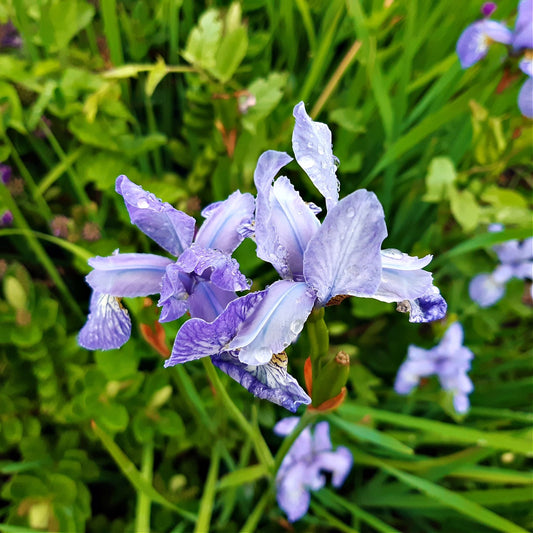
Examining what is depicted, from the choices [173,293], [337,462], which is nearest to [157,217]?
[173,293]

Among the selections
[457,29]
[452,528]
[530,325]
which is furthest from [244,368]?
[530,325]

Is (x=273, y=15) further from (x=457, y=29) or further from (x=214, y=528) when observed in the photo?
(x=214, y=528)

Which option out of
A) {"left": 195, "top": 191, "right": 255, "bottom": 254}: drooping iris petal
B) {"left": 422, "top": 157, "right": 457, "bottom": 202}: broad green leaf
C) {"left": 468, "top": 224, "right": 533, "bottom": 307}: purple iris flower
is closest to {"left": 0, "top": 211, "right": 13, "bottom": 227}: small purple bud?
{"left": 195, "top": 191, "right": 255, "bottom": 254}: drooping iris petal

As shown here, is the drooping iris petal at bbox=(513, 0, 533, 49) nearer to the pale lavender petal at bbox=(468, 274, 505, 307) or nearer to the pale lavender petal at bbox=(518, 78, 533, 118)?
the pale lavender petal at bbox=(518, 78, 533, 118)

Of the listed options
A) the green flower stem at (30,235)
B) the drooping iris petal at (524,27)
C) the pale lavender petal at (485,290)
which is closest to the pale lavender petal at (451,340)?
the pale lavender petal at (485,290)

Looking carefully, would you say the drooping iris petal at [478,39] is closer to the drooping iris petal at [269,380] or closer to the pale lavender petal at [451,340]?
the pale lavender petal at [451,340]

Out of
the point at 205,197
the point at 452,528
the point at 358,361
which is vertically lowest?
the point at 452,528
